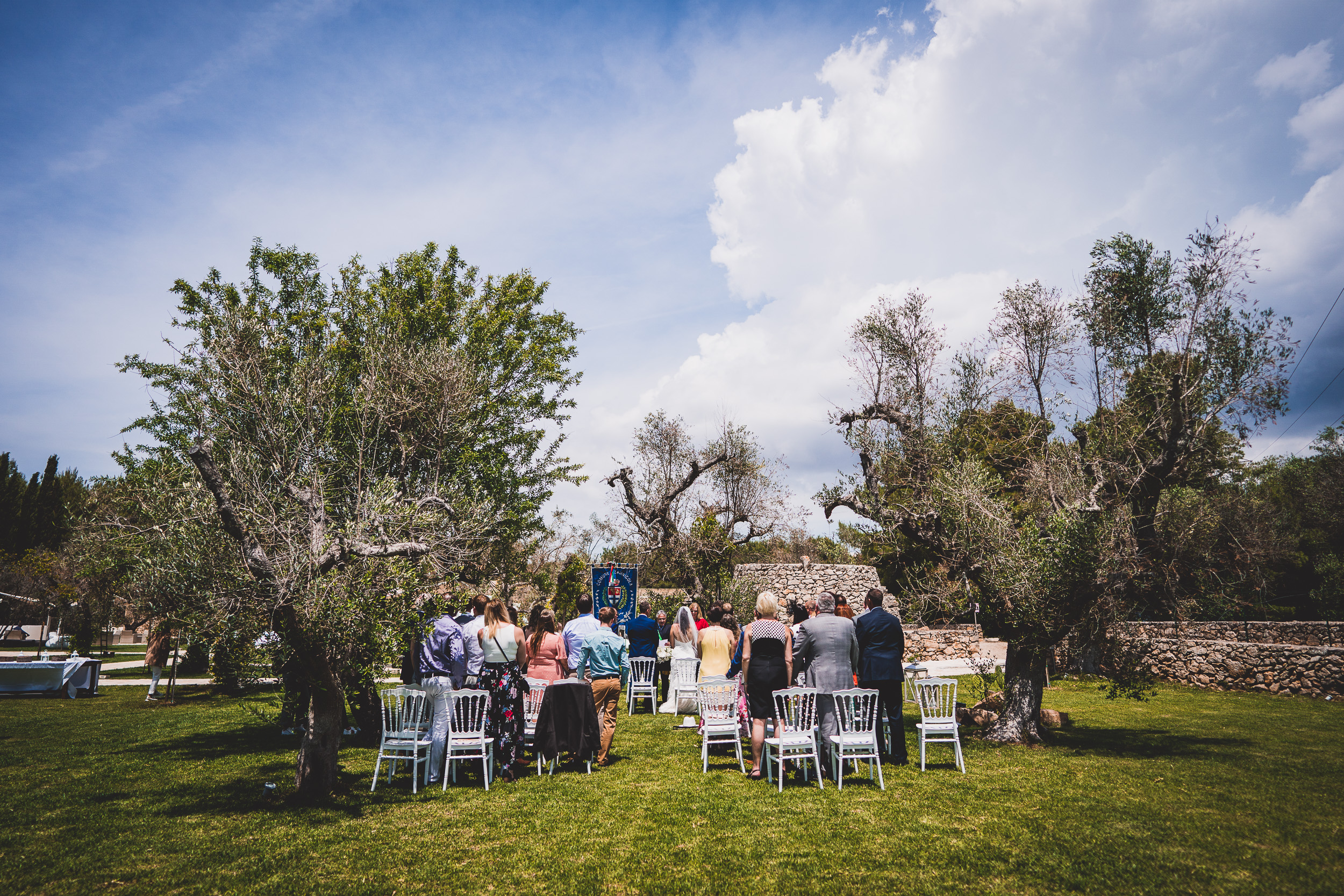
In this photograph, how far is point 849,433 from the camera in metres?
13.4

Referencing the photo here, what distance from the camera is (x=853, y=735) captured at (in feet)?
22.6

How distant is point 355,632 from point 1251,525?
32126mm

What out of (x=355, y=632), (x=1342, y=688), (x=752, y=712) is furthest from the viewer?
(x=1342, y=688)

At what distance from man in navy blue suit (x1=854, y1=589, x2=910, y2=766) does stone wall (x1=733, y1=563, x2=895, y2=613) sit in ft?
52.6

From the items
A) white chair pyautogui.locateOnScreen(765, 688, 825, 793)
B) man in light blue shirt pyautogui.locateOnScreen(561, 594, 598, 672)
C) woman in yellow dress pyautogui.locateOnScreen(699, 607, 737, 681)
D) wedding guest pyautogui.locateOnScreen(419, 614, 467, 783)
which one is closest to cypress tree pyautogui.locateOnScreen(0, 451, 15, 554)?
wedding guest pyautogui.locateOnScreen(419, 614, 467, 783)

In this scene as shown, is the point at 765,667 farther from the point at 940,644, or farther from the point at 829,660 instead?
the point at 940,644

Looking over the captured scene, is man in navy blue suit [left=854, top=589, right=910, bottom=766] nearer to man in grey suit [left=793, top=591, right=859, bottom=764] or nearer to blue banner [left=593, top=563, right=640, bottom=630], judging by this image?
man in grey suit [left=793, top=591, right=859, bottom=764]

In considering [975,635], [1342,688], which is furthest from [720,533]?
[1342,688]

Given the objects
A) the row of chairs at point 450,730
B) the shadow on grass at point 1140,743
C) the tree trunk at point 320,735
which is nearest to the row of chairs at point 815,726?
the row of chairs at point 450,730

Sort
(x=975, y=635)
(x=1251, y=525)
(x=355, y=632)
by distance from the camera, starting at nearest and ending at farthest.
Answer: (x=355, y=632), (x=975, y=635), (x=1251, y=525)

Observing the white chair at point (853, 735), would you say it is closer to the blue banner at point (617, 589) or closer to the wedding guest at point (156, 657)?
the blue banner at point (617, 589)

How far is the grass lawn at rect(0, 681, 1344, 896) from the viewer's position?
4609 mm

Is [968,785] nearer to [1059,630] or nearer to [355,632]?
[1059,630]

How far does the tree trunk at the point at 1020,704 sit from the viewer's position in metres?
9.05
